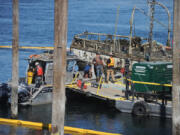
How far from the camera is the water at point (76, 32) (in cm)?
2056

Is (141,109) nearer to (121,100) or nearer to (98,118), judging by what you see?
(121,100)

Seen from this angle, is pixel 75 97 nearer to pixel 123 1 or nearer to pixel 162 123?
pixel 162 123

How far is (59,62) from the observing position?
12.8 m

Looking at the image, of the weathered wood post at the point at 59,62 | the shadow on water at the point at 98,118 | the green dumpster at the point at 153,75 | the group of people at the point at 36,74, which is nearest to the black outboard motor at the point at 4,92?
the shadow on water at the point at 98,118

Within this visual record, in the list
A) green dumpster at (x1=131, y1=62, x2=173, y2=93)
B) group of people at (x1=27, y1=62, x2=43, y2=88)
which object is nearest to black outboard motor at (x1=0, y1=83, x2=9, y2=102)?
group of people at (x1=27, y1=62, x2=43, y2=88)

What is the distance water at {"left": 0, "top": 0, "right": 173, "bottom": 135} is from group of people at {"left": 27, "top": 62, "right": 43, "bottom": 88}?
1458 millimetres

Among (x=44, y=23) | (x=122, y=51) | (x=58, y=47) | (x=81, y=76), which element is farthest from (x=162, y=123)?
(x=44, y=23)

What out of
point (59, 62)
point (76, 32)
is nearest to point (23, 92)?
point (59, 62)

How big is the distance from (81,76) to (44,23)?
64.7 meters

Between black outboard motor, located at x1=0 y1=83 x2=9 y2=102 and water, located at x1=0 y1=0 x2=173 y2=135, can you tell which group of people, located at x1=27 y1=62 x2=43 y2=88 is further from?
water, located at x1=0 y1=0 x2=173 y2=135

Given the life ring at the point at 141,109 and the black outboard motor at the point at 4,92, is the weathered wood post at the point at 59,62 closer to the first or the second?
the life ring at the point at 141,109

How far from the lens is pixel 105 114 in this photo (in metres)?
23.0

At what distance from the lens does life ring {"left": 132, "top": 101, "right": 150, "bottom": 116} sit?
21469 millimetres

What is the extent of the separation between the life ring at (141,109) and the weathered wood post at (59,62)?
9.03 metres
